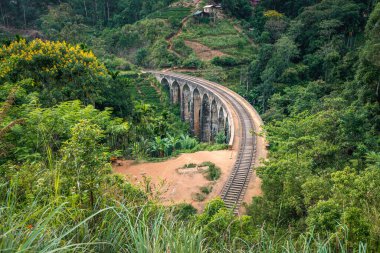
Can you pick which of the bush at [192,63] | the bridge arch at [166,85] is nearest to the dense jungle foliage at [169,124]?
the bush at [192,63]

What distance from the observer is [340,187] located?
9703 millimetres

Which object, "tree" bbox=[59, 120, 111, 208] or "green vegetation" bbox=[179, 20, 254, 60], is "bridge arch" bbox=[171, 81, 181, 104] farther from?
"tree" bbox=[59, 120, 111, 208]

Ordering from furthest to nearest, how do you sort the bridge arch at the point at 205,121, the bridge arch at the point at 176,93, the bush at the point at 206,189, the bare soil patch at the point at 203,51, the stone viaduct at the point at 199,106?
the bare soil patch at the point at 203,51
the bridge arch at the point at 176,93
the bridge arch at the point at 205,121
the stone viaduct at the point at 199,106
the bush at the point at 206,189

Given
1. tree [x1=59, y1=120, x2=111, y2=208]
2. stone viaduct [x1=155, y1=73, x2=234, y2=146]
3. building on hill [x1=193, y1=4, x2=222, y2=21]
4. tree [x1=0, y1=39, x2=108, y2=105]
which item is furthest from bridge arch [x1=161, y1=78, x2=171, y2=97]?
tree [x1=59, y1=120, x2=111, y2=208]

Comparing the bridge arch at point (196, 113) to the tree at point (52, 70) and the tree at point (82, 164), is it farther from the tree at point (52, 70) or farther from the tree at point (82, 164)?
the tree at point (82, 164)

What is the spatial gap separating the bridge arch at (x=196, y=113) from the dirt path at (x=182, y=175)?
61.5 feet

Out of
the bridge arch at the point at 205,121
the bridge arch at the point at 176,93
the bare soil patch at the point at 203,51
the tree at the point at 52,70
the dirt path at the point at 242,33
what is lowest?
the bridge arch at the point at 205,121

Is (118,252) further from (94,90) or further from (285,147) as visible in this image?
(94,90)

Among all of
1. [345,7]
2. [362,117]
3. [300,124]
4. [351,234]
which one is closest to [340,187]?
[351,234]

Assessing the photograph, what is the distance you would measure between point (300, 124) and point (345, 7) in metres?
32.0

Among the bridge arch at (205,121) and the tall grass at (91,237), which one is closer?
the tall grass at (91,237)

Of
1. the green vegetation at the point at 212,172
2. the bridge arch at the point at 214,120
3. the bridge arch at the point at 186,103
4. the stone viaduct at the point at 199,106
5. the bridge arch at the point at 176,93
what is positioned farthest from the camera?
the bridge arch at the point at 176,93

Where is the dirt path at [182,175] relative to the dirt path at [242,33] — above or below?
below

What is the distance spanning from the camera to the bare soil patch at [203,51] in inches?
2158
